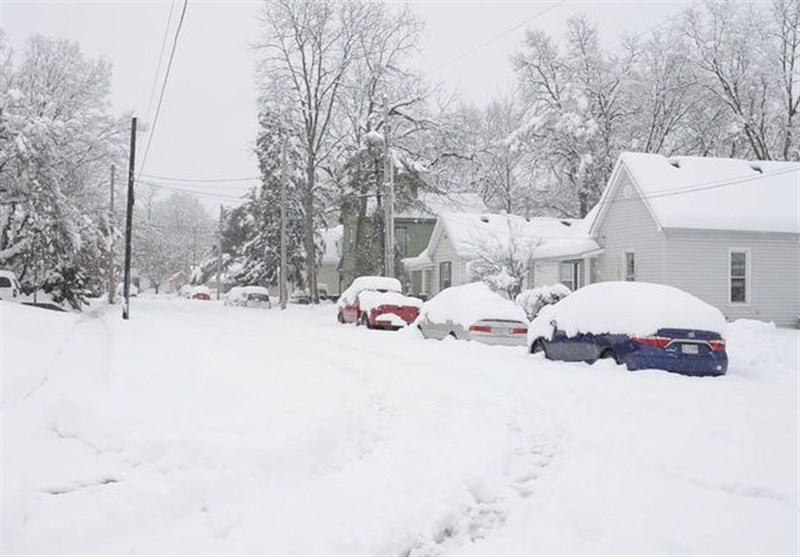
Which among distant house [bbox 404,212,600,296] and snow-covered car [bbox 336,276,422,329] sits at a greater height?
distant house [bbox 404,212,600,296]

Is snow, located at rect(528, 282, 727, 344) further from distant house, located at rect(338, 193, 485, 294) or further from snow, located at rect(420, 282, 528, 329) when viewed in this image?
distant house, located at rect(338, 193, 485, 294)

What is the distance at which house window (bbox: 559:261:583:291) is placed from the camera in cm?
3325

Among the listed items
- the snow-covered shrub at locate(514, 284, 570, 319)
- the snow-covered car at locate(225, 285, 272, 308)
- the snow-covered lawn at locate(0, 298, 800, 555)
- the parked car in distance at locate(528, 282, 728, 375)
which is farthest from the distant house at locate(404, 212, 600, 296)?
the snow-covered lawn at locate(0, 298, 800, 555)

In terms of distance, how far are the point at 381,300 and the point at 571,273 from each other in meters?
12.3

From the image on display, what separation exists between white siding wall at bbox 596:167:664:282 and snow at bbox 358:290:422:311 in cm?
820

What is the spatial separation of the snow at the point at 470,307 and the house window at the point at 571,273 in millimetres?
15199

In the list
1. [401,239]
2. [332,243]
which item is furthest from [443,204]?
[332,243]

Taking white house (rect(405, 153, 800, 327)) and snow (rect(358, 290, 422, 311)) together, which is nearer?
snow (rect(358, 290, 422, 311))

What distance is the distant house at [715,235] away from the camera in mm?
25484

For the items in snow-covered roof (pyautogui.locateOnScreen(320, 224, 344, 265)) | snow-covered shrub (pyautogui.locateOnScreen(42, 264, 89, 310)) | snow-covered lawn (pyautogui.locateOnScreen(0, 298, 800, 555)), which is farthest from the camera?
snow-covered roof (pyautogui.locateOnScreen(320, 224, 344, 265))

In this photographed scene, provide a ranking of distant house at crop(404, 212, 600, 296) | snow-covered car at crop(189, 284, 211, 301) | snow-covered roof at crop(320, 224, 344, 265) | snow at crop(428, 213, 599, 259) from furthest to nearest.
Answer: snow-covered car at crop(189, 284, 211, 301)
snow-covered roof at crop(320, 224, 344, 265)
snow at crop(428, 213, 599, 259)
distant house at crop(404, 212, 600, 296)

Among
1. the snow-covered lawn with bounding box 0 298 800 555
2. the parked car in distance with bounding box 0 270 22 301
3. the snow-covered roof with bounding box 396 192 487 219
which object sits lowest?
the snow-covered lawn with bounding box 0 298 800 555

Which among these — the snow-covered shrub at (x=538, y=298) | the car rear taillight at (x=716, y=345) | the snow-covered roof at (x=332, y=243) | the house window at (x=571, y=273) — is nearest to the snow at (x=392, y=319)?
the snow-covered shrub at (x=538, y=298)

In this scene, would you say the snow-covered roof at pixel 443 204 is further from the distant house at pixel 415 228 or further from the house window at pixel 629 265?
the house window at pixel 629 265
